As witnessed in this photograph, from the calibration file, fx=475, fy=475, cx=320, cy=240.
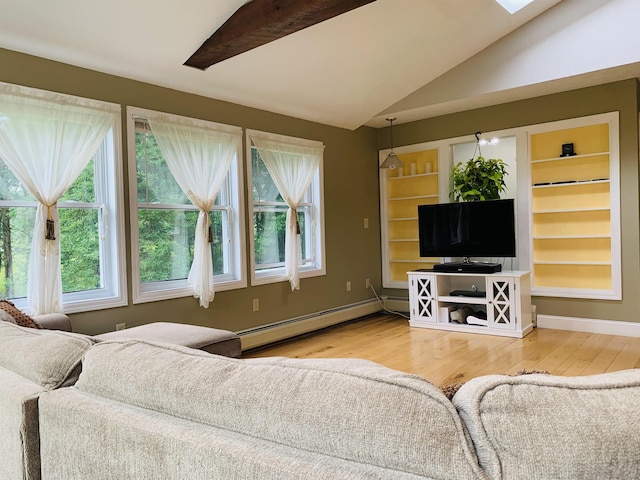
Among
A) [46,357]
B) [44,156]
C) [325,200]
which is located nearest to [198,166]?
[44,156]

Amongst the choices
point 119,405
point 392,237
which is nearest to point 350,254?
point 392,237

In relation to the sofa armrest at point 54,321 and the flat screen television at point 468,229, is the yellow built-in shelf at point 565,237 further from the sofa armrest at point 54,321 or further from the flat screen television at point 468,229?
the sofa armrest at point 54,321

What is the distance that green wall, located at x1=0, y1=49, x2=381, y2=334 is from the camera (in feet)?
10.9

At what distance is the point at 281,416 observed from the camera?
82cm

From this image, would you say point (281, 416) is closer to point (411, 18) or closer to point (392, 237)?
point (411, 18)

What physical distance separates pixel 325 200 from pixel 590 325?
9.88ft

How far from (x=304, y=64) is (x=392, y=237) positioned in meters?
2.89

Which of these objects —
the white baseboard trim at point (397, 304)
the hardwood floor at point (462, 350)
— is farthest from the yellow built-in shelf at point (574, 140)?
the white baseboard trim at point (397, 304)

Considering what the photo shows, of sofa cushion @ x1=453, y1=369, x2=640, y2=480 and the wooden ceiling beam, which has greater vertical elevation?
the wooden ceiling beam

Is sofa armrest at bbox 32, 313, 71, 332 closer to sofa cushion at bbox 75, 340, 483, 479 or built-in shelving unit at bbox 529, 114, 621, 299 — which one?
sofa cushion at bbox 75, 340, 483, 479

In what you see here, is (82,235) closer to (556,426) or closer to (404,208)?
(556,426)

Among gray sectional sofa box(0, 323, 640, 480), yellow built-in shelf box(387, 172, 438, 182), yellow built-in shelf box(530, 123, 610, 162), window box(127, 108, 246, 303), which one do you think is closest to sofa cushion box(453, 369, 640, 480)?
gray sectional sofa box(0, 323, 640, 480)

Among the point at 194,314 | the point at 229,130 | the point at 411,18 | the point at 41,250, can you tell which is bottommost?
the point at 194,314

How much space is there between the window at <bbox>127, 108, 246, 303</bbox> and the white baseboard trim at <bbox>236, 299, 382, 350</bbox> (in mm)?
533
